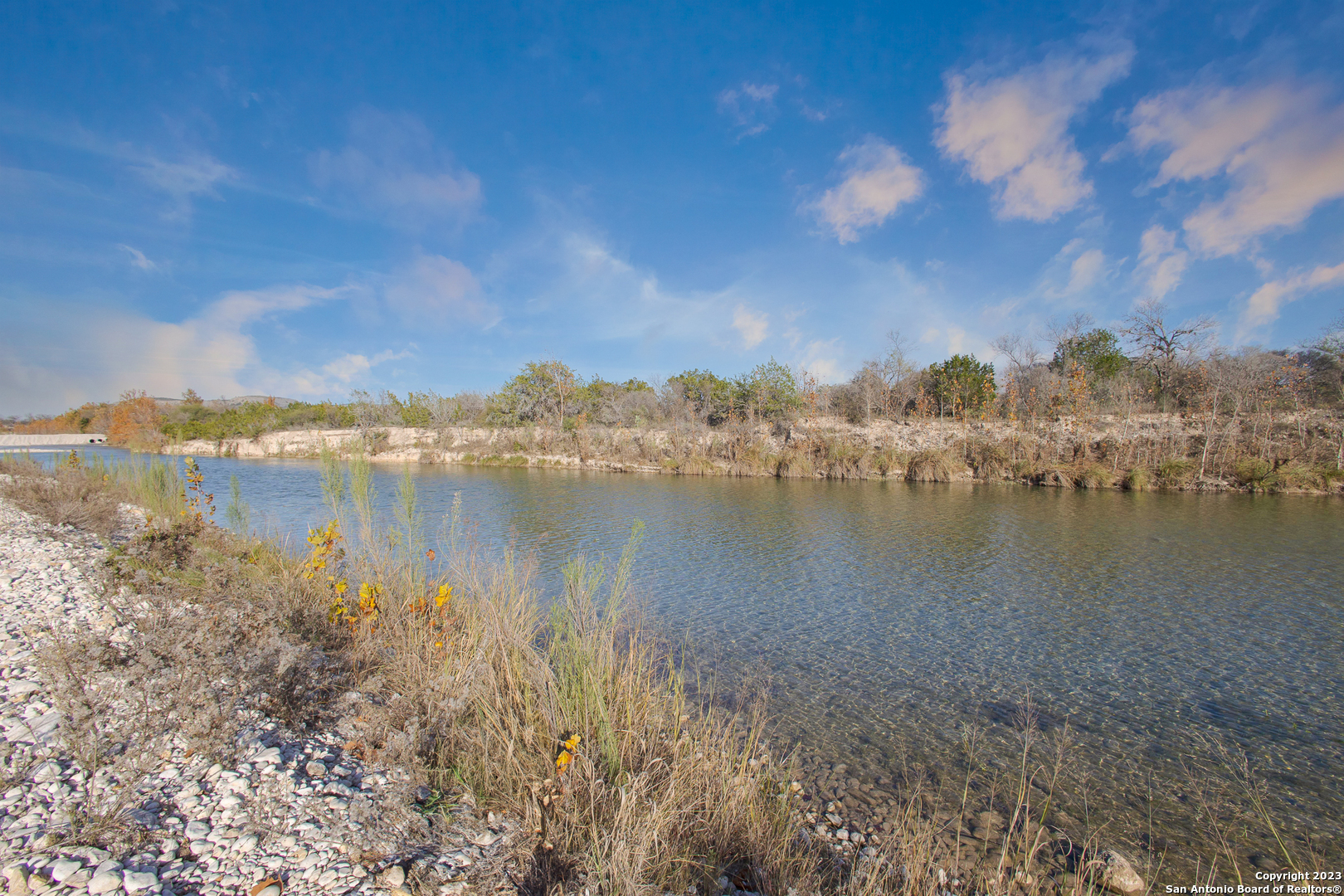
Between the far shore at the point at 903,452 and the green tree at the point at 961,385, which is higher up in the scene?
the green tree at the point at 961,385

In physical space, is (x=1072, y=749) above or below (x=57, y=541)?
below

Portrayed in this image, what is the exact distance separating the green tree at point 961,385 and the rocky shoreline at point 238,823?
38.5 metres

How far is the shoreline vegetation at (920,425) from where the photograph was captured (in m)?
27.0

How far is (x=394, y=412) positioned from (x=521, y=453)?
20873 mm

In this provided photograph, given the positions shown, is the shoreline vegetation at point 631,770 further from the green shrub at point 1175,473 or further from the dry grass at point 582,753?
the green shrub at point 1175,473

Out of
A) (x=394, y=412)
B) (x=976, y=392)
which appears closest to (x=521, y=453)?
(x=394, y=412)

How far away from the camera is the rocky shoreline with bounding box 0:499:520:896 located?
240 centimetres

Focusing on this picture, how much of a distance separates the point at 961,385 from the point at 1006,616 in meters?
33.7

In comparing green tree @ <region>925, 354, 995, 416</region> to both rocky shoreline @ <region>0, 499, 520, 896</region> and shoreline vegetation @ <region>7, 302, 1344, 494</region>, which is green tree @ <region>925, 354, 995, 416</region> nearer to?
shoreline vegetation @ <region>7, 302, 1344, 494</region>

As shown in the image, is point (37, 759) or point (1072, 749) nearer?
point (37, 759)

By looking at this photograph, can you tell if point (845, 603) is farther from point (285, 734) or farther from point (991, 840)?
point (285, 734)

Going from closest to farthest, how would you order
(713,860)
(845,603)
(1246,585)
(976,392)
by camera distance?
(713,860)
(845,603)
(1246,585)
(976,392)

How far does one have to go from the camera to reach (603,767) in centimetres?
342

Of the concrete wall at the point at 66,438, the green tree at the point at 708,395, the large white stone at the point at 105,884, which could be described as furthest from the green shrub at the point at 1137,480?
the concrete wall at the point at 66,438
